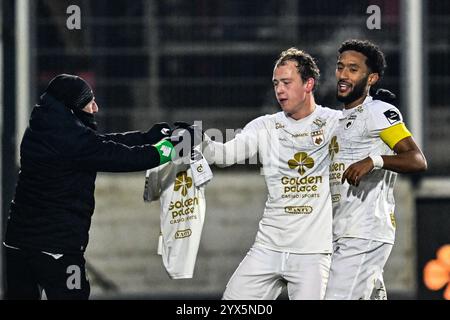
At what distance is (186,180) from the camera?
7426 mm

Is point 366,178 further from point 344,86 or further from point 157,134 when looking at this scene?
point 157,134

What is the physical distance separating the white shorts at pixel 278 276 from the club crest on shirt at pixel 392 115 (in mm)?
947

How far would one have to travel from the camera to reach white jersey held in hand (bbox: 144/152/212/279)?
291 inches

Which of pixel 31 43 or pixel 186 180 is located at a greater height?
pixel 31 43

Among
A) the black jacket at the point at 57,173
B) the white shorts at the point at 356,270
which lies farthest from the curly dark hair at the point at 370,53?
the black jacket at the point at 57,173

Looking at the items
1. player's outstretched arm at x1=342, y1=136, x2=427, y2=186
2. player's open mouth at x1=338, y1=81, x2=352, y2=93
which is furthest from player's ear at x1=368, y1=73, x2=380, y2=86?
player's outstretched arm at x1=342, y1=136, x2=427, y2=186

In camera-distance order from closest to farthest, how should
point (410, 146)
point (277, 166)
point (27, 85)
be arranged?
1. point (410, 146)
2. point (277, 166)
3. point (27, 85)

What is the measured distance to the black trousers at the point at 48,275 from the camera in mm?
6770

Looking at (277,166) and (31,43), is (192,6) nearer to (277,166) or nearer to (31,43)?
(31,43)

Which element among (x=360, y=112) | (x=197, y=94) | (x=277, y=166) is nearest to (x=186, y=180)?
(x=277, y=166)

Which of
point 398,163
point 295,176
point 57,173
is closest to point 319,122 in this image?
point 295,176

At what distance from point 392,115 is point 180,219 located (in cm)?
162

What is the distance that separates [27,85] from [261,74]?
268cm

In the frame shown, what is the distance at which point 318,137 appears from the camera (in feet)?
22.9
